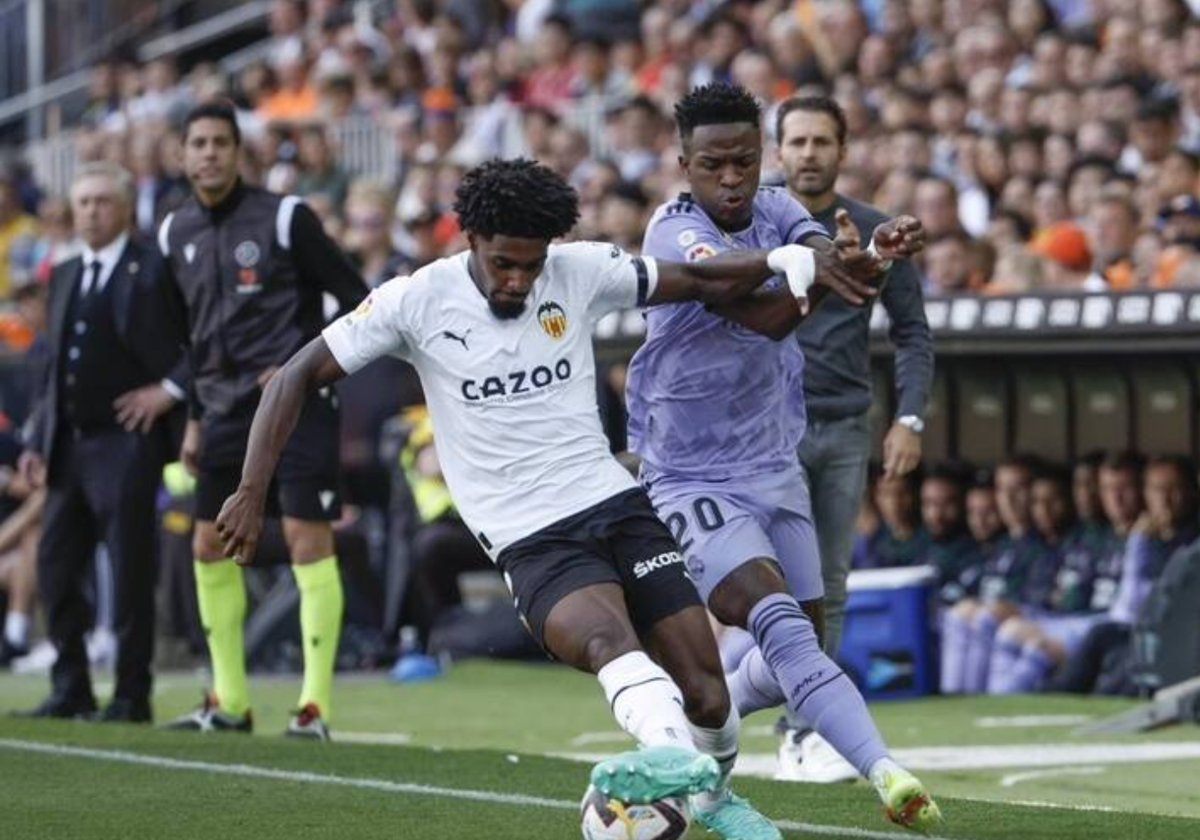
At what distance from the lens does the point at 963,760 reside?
10680mm

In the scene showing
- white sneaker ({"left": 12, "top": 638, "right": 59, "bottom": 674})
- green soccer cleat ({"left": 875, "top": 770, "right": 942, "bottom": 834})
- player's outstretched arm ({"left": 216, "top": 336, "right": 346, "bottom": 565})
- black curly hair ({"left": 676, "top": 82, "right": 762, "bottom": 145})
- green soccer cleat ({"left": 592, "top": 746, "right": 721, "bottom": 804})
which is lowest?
white sneaker ({"left": 12, "top": 638, "right": 59, "bottom": 674})

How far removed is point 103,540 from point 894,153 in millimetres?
5923

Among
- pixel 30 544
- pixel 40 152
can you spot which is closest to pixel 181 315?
pixel 30 544

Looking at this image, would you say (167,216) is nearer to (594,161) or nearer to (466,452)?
(466,452)

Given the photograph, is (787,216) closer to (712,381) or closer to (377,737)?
(712,381)

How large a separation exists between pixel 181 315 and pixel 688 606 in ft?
15.2

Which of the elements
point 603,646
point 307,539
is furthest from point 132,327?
point 603,646

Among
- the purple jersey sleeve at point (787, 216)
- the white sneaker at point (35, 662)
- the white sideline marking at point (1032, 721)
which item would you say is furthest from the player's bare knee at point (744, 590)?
the white sneaker at point (35, 662)

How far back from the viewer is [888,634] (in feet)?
44.7

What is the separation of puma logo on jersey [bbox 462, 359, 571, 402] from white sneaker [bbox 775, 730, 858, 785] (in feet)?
7.77

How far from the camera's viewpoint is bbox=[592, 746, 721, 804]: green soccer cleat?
6746mm

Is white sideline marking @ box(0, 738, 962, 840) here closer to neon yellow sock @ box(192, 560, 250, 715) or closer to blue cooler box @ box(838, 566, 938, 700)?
neon yellow sock @ box(192, 560, 250, 715)

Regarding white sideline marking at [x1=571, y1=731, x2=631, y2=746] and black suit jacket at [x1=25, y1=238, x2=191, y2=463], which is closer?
white sideline marking at [x1=571, y1=731, x2=631, y2=746]

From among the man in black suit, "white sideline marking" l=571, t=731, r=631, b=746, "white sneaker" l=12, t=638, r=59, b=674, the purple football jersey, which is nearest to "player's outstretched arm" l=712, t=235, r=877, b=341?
the purple football jersey
